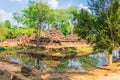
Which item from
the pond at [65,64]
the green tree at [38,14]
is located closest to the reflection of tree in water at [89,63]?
the pond at [65,64]

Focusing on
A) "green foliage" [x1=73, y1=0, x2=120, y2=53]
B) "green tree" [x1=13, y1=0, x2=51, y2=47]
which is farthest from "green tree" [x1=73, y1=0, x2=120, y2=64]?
"green tree" [x1=13, y1=0, x2=51, y2=47]

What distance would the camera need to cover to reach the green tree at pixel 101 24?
3061 cm

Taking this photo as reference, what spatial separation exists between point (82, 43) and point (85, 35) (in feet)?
167

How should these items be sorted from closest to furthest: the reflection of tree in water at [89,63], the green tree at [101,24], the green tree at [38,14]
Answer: the green tree at [101,24], the reflection of tree in water at [89,63], the green tree at [38,14]

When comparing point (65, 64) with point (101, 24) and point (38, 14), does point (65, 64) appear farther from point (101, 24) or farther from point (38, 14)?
point (38, 14)

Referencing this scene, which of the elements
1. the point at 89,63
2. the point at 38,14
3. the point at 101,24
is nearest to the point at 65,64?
the point at 89,63

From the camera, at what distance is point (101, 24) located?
1272 inches

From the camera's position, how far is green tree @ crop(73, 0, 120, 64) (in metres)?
30.6

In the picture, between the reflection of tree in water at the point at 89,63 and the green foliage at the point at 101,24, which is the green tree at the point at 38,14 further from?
the green foliage at the point at 101,24

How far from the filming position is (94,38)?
3198 centimetres

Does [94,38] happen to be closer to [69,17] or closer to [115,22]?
[115,22]

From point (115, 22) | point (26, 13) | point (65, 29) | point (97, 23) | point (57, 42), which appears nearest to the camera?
point (115, 22)

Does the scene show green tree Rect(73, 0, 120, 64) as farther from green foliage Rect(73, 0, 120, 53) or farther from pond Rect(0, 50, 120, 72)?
pond Rect(0, 50, 120, 72)

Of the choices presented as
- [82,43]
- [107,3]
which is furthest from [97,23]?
[82,43]
